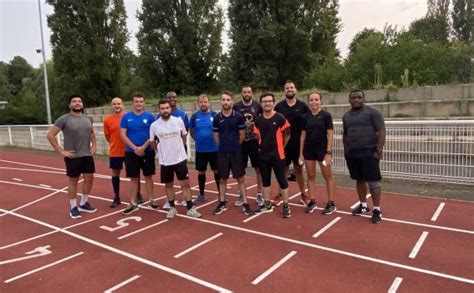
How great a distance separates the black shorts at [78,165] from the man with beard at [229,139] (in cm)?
224

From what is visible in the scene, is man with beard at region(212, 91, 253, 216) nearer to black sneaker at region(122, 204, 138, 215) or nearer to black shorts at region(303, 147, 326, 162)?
black shorts at region(303, 147, 326, 162)

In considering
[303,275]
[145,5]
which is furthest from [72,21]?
[303,275]

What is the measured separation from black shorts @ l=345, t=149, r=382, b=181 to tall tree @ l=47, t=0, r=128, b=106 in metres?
27.9

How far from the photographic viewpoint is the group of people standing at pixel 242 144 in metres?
5.53

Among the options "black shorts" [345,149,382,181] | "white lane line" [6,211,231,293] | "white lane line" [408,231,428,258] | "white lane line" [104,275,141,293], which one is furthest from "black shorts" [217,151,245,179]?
"white lane line" [408,231,428,258]

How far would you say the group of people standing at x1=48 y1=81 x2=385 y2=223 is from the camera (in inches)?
218

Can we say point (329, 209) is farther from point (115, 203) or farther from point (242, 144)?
point (115, 203)

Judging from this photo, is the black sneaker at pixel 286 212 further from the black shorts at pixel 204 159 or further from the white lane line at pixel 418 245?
the white lane line at pixel 418 245

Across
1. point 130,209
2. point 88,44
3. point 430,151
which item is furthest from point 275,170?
point 88,44

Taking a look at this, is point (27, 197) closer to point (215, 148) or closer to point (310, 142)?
point (215, 148)

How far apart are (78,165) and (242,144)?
109 inches

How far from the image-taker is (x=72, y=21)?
29906 mm

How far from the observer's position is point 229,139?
6012mm

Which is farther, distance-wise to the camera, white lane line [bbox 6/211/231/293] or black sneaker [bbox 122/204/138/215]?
black sneaker [bbox 122/204/138/215]
